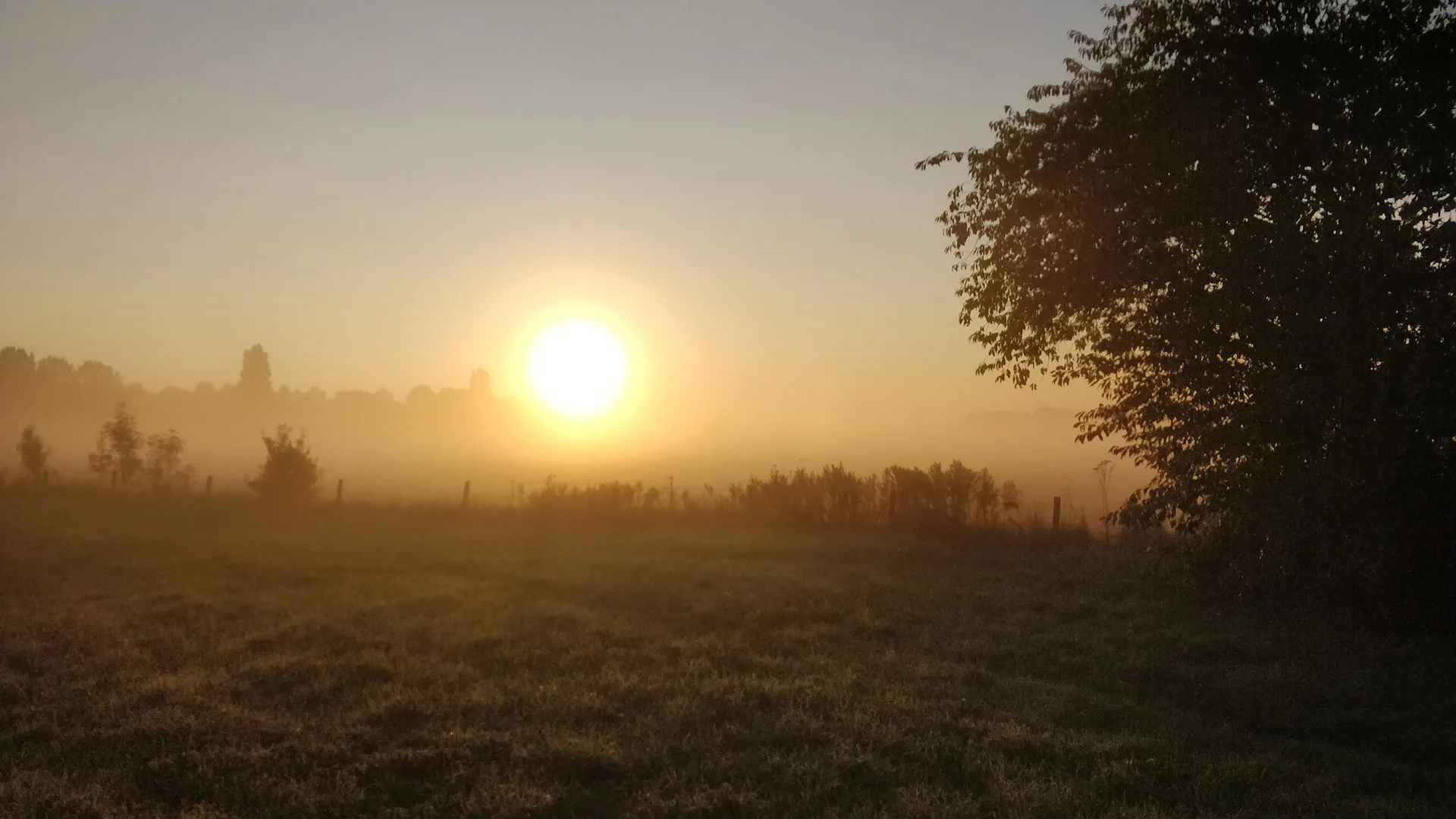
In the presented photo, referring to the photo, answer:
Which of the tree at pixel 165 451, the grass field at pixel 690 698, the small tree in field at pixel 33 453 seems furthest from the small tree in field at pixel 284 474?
the grass field at pixel 690 698

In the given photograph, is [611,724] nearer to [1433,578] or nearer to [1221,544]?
[1221,544]

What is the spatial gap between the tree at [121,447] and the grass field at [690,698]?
28352 millimetres

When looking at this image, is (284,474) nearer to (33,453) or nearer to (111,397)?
(33,453)

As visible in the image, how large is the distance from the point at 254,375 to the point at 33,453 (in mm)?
159712

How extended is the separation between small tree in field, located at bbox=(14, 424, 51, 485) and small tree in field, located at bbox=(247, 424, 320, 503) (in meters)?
12.3

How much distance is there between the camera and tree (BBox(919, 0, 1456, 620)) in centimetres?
1130

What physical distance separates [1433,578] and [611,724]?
13032 mm

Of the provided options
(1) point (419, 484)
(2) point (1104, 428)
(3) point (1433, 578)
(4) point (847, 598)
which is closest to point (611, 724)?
(4) point (847, 598)

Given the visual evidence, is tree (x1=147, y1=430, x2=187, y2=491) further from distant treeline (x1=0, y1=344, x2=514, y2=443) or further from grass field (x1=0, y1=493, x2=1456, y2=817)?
distant treeline (x1=0, y1=344, x2=514, y2=443)

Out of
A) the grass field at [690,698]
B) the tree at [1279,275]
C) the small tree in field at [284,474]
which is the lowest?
the grass field at [690,698]

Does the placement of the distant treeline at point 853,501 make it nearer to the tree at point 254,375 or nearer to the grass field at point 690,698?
the grass field at point 690,698

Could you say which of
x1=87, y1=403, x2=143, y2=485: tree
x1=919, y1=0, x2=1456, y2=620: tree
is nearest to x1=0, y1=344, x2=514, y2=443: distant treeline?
x1=87, y1=403, x2=143, y2=485: tree

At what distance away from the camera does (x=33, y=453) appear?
126ft

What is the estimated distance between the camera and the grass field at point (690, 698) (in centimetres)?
654
